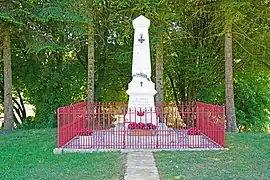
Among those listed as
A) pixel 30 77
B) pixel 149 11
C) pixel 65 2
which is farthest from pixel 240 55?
pixel 30 77

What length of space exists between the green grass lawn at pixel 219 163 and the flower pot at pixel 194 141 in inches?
26.5

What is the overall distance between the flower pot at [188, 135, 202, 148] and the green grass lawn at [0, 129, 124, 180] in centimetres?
209

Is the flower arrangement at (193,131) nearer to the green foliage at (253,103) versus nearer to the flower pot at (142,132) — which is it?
the flower pot at (142,132)

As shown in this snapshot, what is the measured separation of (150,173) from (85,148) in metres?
3.12

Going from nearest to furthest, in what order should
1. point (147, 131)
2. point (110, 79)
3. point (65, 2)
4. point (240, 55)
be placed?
point (147, 131) → point (65, 2) → point (240, 55) → point (110, 79)

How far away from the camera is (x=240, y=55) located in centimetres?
1808

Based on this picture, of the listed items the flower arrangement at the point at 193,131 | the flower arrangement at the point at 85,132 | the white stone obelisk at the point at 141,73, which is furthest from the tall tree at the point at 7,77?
the flower arrangement at the point at 193,131

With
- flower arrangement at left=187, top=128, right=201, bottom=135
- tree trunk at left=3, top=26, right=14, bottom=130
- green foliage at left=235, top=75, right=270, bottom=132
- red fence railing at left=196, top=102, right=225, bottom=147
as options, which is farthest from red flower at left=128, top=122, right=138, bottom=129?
green foliage at left=235, top=75, right=270, bottom=132

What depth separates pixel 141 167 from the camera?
737cm

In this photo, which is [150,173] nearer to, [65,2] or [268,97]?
[65,2]

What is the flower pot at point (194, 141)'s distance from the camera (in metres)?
Answer: 9.85

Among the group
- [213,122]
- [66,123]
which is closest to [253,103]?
[213,122]

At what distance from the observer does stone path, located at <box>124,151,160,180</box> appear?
21.6 ft

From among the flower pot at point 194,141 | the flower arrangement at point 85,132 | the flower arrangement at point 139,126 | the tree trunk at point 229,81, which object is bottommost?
the flower pot at point 194,141
